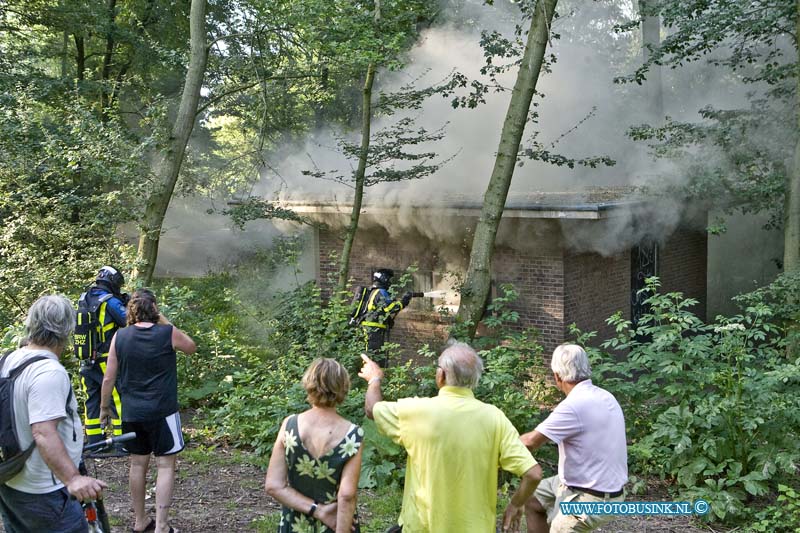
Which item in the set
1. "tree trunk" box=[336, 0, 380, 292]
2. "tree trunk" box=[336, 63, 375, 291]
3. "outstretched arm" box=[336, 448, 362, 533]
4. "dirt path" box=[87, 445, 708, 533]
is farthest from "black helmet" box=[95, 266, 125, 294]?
"tree trunk" box=[336, 63, 375, 291]

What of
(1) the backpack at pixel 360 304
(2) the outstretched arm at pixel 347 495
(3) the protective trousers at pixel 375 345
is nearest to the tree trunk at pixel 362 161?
(1) the backpack at pixel 360 304

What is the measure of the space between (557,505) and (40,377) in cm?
273

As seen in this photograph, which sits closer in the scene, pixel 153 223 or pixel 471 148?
pixel 153 223

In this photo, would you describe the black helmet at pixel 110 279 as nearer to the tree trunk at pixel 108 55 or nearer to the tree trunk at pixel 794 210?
Answer: the tree trunk at pixel 794 210

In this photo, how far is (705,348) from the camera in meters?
6.59

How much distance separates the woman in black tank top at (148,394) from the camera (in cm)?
505

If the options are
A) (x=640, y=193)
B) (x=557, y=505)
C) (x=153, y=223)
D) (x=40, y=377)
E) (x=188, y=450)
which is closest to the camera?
(x=40, y=377)

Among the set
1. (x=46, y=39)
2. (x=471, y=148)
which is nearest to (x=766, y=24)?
(x=471, y=148)

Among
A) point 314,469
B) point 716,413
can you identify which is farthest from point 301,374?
point 314,469

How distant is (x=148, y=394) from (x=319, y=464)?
2089 mm

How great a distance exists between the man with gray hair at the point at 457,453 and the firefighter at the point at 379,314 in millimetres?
4396

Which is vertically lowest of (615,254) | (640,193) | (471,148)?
(615,254)

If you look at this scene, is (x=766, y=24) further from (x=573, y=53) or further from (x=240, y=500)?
(x=573, y=53)

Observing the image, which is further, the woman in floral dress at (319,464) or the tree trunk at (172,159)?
the tree trunk at (172,159)
